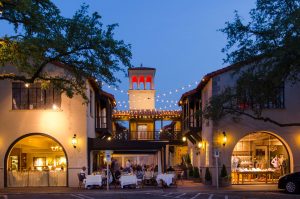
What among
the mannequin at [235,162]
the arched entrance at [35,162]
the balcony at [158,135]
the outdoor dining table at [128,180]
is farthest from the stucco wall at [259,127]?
the balcony at [158,135]

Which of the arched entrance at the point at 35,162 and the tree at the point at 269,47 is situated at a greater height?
the tree at the point at 269,47

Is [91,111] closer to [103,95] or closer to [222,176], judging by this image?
[103,95]

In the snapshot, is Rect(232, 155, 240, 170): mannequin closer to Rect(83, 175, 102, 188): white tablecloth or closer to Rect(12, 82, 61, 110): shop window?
Rect(83, 175, 102, 188): white tablecloth

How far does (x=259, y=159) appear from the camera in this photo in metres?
37.2

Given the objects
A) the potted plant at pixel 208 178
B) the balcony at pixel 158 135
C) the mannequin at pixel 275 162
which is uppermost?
the balcony at pixel 158 135

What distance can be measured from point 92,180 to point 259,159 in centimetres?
1184

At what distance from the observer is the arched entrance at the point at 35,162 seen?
33.2 metres

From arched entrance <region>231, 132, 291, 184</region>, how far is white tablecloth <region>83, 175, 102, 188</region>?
8027mm

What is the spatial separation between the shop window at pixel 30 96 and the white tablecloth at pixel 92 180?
475 centimetres

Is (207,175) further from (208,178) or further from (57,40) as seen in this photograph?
(57,40)

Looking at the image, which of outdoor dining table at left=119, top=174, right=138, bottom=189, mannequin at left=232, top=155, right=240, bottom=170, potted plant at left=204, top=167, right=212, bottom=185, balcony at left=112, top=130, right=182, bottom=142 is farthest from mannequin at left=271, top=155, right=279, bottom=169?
balcony at left=112, top=130, right=182, bottom=142

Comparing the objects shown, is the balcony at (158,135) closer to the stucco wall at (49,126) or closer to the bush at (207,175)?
the bush at (207,175)

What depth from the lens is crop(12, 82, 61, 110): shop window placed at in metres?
33.1

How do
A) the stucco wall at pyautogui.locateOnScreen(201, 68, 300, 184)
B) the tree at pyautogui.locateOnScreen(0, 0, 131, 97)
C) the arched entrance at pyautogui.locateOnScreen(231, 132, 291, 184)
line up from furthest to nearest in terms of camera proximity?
the arched entrance at pyautogui.locateOnScreen(231, 132, 291, 184) < the stucco wall at pyautogui.locateOnScreen(201, 68, 300, 184) < the tree at pyautogui.locateOnScreen(0, 0, 131, 97)
